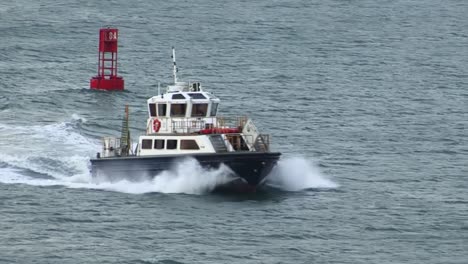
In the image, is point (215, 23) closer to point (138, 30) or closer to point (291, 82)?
point (138, 30)

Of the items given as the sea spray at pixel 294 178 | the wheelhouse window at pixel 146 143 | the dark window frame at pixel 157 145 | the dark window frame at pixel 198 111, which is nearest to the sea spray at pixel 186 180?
the dark window frame at pixel 157 145

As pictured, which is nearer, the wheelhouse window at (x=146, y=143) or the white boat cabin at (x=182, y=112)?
the wheelhouse window at (x=146, y=143)

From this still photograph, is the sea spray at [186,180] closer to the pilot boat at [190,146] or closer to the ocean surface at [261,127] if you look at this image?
the ocean surface at [261,127]

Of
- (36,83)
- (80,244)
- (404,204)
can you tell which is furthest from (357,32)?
(80,244)

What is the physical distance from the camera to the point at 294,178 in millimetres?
80312

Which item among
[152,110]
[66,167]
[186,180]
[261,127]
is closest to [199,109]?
[152,110]

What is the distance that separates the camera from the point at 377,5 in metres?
153

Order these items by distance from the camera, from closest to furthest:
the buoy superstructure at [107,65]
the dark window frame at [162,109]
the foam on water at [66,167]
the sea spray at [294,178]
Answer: the foam on water at [66,167]
the dark window frame at [162,109]
the sea spray at [294,178]
the buoy superstructure at [107,65]

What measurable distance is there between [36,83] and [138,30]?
25761 mm

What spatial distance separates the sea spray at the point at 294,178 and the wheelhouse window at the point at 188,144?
4593mm

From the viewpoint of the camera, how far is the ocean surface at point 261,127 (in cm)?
6825

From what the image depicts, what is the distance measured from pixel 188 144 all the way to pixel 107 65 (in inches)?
1637

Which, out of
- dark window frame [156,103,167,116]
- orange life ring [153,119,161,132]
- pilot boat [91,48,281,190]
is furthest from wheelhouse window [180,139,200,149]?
→ dark window frame [156,103,167,116]

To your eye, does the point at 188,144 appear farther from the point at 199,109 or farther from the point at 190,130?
the point at 199,109
